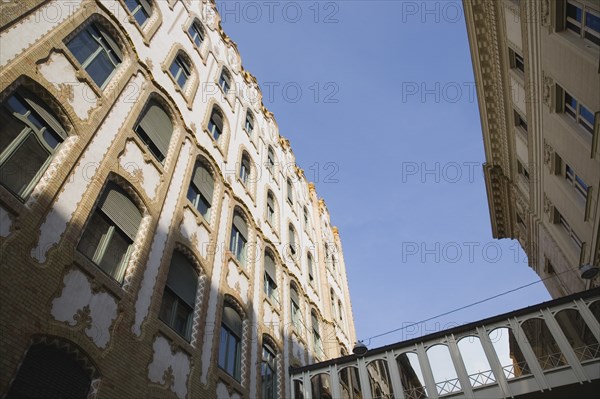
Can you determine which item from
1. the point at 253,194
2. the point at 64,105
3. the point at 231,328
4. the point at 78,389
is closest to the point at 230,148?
the point at 253,194

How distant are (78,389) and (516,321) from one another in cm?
1240

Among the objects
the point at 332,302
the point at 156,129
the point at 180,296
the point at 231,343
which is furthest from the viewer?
the point at 332,302

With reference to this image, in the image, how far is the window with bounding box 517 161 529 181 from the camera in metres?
21.6

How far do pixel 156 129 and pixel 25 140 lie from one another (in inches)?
194

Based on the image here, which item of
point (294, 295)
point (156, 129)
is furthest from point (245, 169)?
point (156, 129)

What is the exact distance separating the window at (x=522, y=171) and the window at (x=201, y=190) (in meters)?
16.0

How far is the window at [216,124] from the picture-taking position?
56.4 feet

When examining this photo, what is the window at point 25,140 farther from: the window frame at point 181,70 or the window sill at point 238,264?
the window sill at point 238,264

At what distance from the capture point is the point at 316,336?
69.9 feet

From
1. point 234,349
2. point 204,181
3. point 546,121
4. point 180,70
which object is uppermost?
point 180,70

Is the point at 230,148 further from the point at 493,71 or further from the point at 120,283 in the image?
the point at 493,71

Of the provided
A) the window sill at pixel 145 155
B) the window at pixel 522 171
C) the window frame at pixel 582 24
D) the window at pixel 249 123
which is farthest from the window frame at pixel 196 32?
the window at pixel 522 171

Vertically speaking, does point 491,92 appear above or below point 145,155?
above

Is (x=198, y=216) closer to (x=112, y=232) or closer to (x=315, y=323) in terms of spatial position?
(x=112, y=232)
